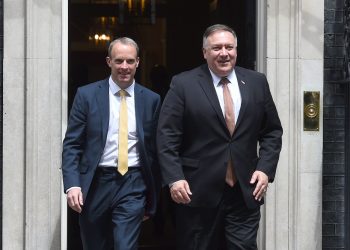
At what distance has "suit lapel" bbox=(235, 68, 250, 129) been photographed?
15.7 ft

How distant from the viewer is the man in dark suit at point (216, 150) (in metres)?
4.74

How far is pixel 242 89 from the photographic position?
4852 mm

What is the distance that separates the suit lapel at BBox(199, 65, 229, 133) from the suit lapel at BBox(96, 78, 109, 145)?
646mm

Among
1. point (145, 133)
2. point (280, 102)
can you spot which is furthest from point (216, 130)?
point (280, 102)

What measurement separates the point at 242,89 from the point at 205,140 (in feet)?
1.30

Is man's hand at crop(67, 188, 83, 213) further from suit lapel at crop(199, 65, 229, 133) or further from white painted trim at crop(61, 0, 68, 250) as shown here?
white painted trim at crop(61, 0, 68, 250)

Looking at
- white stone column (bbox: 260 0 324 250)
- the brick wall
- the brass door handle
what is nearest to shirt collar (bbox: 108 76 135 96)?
white stone column (bbox: 260 0 324 250)

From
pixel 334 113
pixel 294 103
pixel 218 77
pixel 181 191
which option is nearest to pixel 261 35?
pixel 294 103

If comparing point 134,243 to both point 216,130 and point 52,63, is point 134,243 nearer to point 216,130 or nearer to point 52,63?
point 216,130

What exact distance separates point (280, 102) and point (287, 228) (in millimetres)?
995

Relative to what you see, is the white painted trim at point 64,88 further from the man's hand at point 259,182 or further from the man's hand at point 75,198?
the man's hand at point 259,182

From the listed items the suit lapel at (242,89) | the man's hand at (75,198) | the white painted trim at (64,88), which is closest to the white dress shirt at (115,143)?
the man's hand at (75,198)

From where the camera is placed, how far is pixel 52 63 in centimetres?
600

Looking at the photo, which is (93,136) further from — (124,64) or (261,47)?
(261,47)
